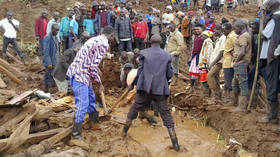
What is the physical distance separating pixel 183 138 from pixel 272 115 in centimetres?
169

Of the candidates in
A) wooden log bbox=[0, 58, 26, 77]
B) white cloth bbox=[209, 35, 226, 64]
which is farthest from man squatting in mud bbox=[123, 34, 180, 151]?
wooden log bbox=[0, 58, 26, 77]

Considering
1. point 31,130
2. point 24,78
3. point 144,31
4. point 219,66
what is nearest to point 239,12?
point 144,31

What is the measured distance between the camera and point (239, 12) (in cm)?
1916

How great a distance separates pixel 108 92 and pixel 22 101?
4.24 metres

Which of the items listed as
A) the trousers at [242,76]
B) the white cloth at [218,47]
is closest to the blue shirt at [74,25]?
the white cloth at [218,47]

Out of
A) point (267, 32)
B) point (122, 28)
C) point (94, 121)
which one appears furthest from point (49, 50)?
point (267, 32)

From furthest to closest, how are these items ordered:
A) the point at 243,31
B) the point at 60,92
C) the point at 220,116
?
the point at 60,92 → the point at 220,116 → the point at 243,31

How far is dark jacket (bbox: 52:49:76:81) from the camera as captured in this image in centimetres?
673

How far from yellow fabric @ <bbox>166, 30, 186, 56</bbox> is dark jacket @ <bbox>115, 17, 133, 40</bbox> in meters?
1.96

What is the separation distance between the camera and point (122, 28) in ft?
30.3

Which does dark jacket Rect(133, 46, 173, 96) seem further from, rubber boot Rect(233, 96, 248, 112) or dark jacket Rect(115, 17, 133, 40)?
dark jacket Rect(115, 17, 133, 40)

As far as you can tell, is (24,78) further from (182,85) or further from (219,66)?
(219,66)

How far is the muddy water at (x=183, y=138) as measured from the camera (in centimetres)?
451

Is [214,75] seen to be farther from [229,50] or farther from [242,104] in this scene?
[242,104]
